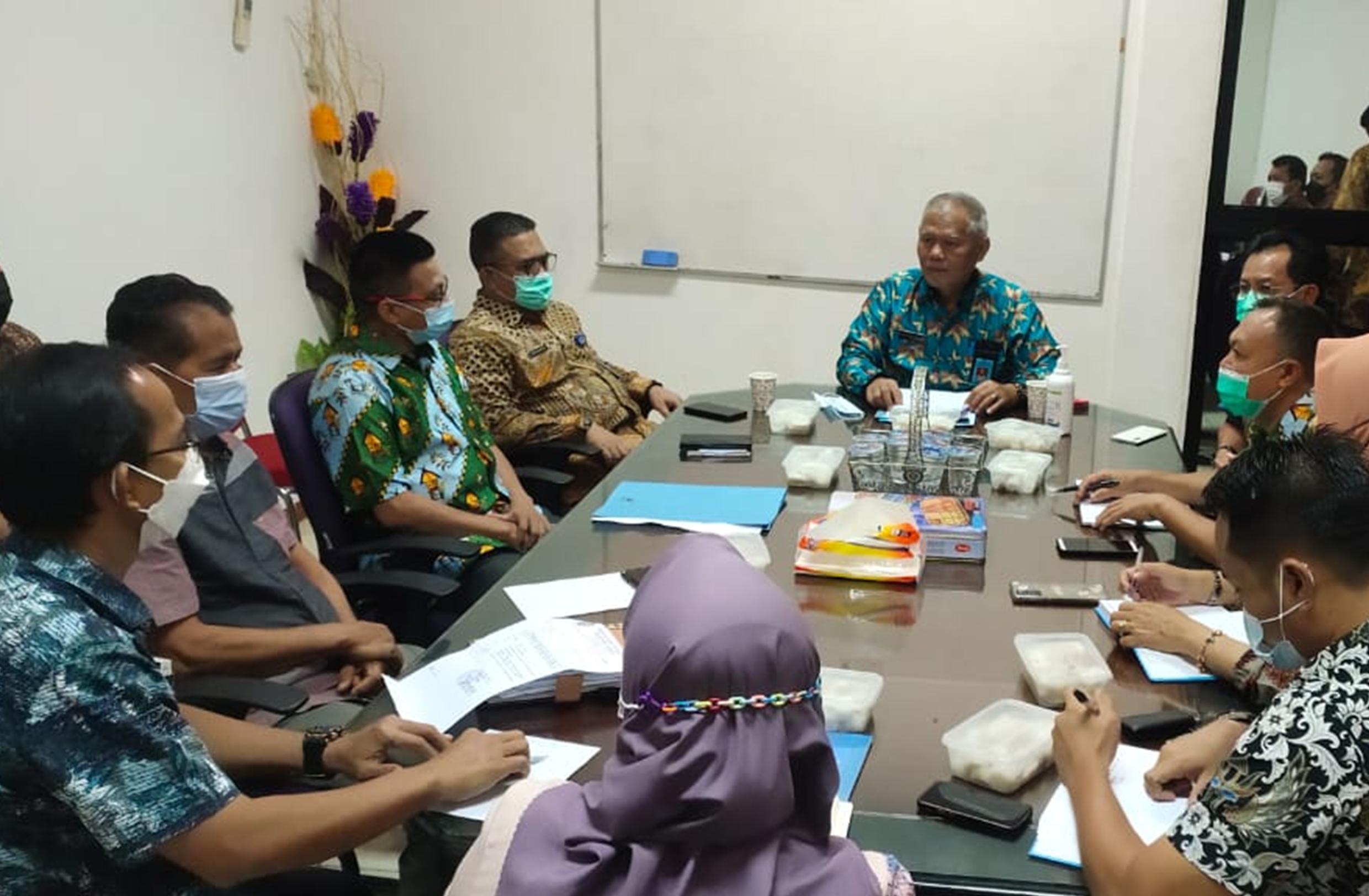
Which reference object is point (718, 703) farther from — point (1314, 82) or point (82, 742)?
point (1314, 82)

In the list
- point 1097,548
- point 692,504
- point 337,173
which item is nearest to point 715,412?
point 692,504

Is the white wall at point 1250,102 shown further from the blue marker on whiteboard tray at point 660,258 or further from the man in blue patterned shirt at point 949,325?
the blue marker on whiteboard tray at point 660,258

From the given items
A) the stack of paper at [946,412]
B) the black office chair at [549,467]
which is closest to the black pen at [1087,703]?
the stack of paper at [946,412]

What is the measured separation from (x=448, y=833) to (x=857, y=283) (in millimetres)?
3420

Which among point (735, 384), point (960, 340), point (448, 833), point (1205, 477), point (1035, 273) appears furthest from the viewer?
point (735, 384)

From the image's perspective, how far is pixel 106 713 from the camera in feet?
3.54

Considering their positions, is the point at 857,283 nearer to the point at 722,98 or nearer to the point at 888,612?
the point at 722,98

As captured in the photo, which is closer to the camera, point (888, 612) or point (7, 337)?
point (888, 612)

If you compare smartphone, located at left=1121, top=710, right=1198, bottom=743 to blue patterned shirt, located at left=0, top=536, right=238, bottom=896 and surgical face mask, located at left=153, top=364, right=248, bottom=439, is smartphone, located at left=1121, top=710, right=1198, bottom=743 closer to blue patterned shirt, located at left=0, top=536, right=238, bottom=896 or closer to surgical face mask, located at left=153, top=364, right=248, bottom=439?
blue patterned shirt, located at left=0, top=536, right=238, bottom=896

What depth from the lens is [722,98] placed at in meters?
4.25

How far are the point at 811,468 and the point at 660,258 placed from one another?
2.28 m

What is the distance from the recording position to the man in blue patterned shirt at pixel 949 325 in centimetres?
317

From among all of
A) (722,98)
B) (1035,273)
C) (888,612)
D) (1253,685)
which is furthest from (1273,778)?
(722,98)

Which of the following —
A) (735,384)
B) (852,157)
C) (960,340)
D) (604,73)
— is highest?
(604,73)
